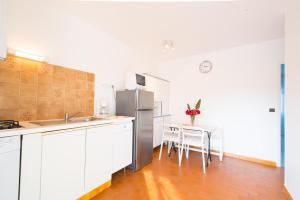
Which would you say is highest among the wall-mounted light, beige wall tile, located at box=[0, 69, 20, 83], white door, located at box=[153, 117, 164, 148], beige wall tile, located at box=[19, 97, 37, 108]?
the wall-mounted light

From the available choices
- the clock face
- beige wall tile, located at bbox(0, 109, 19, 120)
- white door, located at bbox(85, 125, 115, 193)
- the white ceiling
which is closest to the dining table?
the clock face

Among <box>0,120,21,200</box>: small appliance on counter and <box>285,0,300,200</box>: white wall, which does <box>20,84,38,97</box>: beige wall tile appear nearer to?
<box>0,120,21,200</box>: small appliance on counter

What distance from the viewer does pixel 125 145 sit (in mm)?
2252

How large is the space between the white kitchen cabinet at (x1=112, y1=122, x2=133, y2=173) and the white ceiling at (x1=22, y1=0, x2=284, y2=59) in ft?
5.58

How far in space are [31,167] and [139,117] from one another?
1.57 metres

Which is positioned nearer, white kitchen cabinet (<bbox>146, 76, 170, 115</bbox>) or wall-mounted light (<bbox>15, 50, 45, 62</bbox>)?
wall-mounted light (<bbox>15, 50, 45, 62</bbox>)

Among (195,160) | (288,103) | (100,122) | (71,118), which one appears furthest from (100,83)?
(288,103)

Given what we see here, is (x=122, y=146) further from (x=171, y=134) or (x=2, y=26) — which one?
(x=2, y=26)

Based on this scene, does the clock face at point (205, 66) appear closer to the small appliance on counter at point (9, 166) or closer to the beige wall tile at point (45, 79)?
the beige wall tile at point (45, 79)

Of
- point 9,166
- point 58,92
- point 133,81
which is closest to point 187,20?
point 133,81

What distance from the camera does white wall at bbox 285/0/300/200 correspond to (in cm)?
156

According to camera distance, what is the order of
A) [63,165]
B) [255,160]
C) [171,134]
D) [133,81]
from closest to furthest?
[63,165]
[133,81]
[255,160]
[171,134]

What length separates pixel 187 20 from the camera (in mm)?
2180

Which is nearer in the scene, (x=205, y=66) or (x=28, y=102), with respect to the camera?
(x=28, y=102)
